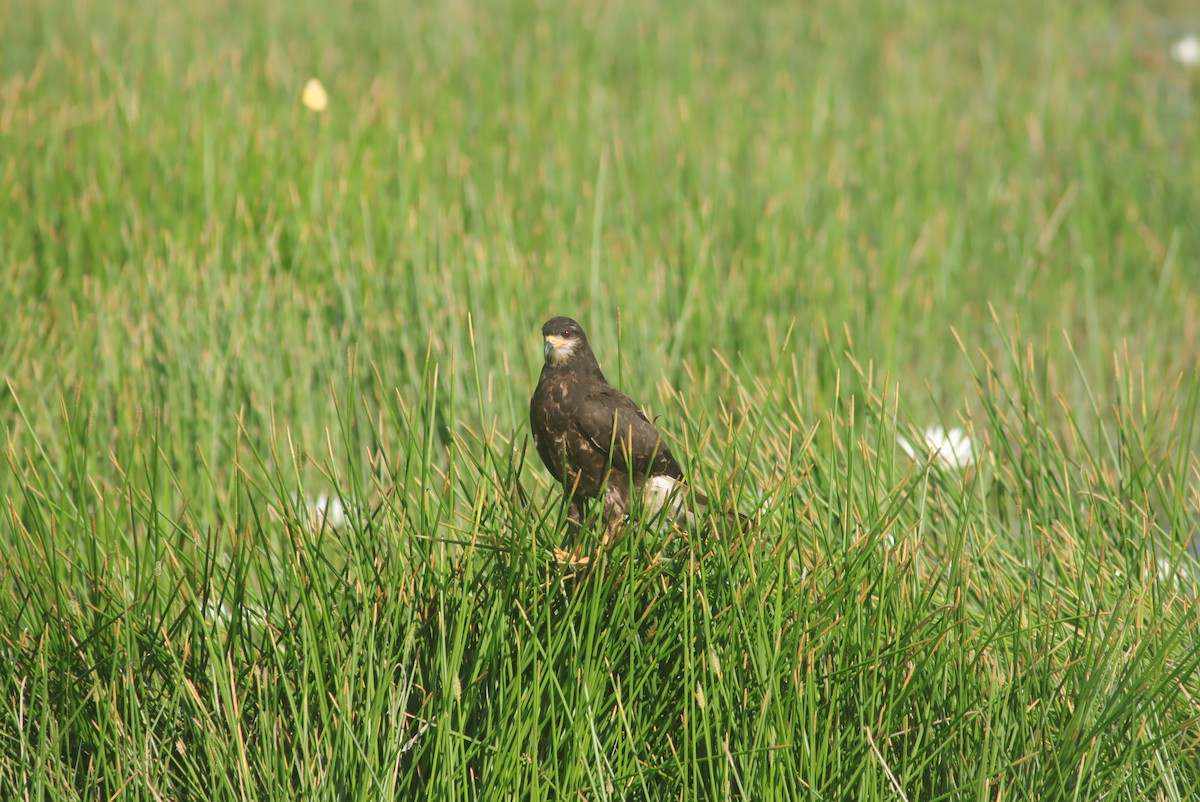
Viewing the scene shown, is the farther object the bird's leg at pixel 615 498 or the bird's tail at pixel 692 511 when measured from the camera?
the bird's leg at pixel 615 498

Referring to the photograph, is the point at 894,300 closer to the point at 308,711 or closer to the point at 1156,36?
the point at 308,711

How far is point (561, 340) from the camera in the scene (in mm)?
2258

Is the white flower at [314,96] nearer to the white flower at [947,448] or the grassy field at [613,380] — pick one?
the grassy field at [613,380]

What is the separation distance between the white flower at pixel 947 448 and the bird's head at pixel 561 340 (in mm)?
637

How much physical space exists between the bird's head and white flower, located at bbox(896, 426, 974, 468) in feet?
2.09

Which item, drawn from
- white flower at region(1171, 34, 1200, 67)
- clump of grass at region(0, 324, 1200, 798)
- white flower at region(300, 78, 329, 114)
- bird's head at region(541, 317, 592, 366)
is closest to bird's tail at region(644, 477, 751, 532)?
clump of grass at region(0, 324, 1200, 798)

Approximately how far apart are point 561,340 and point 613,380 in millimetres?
812

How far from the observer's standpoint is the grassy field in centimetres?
179

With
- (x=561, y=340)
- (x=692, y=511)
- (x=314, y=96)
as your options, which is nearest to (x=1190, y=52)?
(x=314, y=96)

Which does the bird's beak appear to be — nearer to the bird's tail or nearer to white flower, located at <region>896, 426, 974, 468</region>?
the bird's tail

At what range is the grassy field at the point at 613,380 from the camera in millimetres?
1788

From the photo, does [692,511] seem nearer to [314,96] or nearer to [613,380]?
[613,380]

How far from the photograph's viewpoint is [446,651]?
5.96ft

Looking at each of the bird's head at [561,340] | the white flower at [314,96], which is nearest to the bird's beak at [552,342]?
the bird's head at [561,340]
